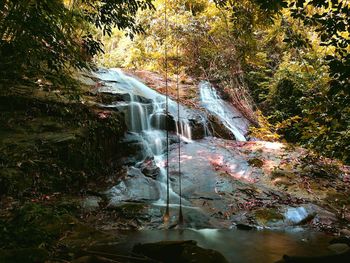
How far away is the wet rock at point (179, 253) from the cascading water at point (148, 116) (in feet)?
11.6

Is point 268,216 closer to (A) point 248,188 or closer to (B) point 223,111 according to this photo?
(A) point 248,188

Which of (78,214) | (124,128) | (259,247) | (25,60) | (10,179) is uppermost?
(25,60)

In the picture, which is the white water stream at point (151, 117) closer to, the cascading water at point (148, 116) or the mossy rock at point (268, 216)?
the cascading water at point (148, 116)

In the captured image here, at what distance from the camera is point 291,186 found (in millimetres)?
8008

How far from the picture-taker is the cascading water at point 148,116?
9.24 m

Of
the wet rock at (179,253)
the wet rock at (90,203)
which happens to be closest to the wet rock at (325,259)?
the wet rock at (179,253)

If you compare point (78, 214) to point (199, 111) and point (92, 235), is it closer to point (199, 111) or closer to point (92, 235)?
point (92, 235)

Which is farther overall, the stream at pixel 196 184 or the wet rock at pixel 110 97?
the wet rock at pixel 110 97

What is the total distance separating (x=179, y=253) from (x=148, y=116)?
6.65 m

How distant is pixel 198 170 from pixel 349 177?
383cm

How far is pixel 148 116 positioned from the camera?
34.1ft

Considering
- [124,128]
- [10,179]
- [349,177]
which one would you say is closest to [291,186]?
[349,177]

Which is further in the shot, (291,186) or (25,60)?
(291,186)

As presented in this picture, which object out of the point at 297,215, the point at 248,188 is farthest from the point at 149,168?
the point at 297,215
